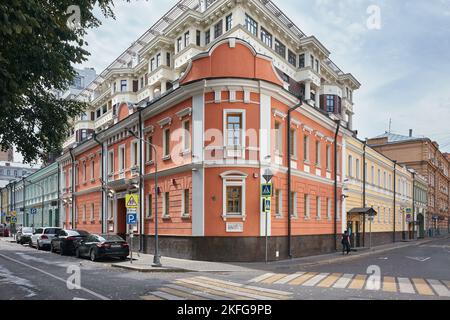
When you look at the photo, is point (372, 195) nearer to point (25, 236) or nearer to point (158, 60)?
point (158, 60)

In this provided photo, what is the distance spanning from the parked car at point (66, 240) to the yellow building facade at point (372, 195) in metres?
18.0

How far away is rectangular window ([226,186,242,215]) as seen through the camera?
2131 cm

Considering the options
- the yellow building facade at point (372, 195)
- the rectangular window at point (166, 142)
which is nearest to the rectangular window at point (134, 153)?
the rectangular window at point (166, 142)

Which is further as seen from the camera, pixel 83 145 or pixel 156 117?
pixel 83 145

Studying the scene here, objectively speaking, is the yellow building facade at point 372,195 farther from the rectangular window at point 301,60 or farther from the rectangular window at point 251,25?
the rectangular window at point 251,25

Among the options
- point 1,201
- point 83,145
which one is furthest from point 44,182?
point 1,201

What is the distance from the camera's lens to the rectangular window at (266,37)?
40.3 metres

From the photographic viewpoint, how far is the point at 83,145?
126 ft

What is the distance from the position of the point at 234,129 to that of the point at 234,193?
314 centimetres

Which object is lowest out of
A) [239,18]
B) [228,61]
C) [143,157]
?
[143,157]
